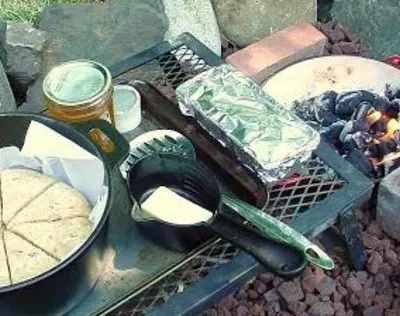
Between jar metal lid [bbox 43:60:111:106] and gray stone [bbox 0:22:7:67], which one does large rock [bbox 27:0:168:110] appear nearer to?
gray stone [bbox 0:22:7:67]

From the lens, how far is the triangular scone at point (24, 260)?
4.28 ft

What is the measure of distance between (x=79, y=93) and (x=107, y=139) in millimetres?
137

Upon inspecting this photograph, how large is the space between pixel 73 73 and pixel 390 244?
84cm

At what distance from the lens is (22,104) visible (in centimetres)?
223

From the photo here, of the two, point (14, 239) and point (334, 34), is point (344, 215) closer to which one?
point (14, 239)

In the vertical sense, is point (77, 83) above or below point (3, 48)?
above

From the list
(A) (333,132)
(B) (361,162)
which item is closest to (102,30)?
(A) (333,132)

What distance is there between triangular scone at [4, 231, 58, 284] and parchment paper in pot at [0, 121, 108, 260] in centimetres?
11

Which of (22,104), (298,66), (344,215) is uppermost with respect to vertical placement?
(344,215)

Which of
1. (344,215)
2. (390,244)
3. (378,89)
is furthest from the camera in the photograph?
(378,89)

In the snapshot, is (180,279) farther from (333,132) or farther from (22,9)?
(22,9)

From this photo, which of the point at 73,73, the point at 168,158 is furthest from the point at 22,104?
the point at 168,158

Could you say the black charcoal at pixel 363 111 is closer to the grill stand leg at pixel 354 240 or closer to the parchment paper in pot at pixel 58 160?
the grill stand leg at pixel 354 240

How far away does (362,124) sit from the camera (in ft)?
6.84
